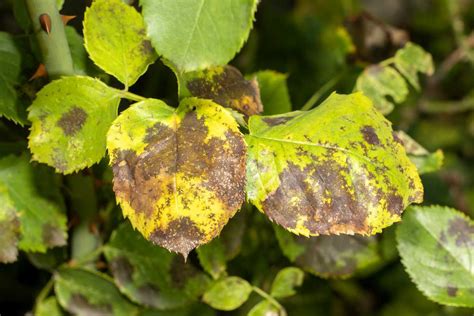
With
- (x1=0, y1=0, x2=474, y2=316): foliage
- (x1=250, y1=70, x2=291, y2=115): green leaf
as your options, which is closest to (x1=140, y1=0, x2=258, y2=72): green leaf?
(x1=0, y1=0, x2=474, y2=316): foliage

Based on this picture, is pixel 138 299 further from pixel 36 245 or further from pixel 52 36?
pixel 52 36

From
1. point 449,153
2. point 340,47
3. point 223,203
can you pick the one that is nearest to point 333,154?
point 223,203

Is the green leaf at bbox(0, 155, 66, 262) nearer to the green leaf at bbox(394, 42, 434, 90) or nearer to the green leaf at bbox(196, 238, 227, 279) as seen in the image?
the green leaf at bbox(196, 238, 227, 279)

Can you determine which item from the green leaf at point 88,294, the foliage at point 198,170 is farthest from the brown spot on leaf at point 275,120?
the green leaf at point 88,294

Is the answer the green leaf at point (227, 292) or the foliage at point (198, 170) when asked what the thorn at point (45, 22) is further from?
the green leaf at point (227, 292)

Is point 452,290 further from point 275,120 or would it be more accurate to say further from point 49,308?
point 49,308
